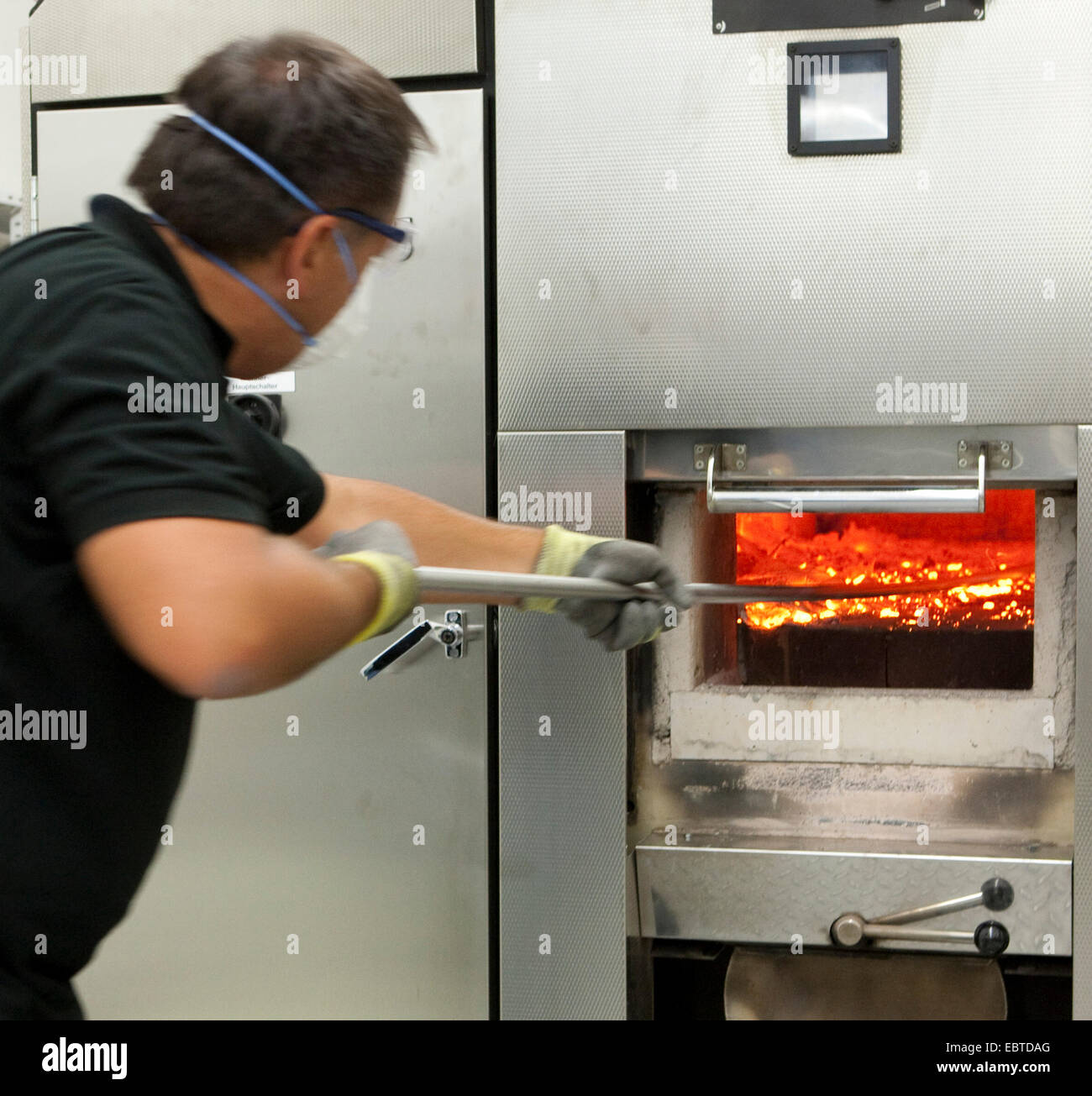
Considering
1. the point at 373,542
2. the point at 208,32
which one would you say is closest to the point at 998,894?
the point at 373,542

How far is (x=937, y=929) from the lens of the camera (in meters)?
1.54

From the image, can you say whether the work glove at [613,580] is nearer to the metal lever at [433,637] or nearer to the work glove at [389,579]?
the metal lever at [433,637]

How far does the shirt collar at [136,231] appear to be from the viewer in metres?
1.02

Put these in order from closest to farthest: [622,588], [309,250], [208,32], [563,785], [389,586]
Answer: [389,586]
[309,250]
[622,588]
[563,785]
[208,32]

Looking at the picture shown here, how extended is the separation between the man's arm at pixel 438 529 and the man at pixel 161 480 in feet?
0.57

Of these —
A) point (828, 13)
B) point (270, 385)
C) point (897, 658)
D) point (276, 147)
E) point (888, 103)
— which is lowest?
point (897, 658)

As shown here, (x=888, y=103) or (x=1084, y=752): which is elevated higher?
(x=888, y=103)

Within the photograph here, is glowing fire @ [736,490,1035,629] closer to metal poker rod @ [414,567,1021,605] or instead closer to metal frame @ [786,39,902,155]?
metal poker rod @ [414,567,1021,605]

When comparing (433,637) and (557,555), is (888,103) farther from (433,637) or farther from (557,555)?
(433,637)

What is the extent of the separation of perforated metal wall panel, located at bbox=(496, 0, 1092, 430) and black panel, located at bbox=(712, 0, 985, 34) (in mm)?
15

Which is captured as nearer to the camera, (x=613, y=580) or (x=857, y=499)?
(x=613, y=580)

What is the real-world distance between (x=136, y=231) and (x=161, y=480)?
0.33 metres
